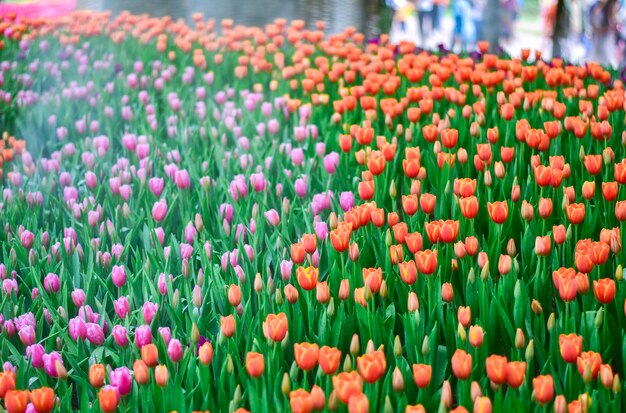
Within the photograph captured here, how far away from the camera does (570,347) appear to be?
1.85 m

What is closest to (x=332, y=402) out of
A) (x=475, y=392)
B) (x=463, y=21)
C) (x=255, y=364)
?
(x=255, y=364)

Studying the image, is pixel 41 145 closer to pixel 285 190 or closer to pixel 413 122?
pixel 285 190

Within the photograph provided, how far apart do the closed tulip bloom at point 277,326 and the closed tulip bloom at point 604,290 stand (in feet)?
2.65

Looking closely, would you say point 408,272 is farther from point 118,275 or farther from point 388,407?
point 118,275

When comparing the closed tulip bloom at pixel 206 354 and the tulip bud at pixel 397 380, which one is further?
the closed tulip bloom at pixel 206 354

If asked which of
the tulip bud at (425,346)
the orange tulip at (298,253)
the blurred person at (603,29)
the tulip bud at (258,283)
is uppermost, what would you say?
the blurred person at (603,29)

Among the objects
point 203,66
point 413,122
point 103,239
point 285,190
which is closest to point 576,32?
point 203,66

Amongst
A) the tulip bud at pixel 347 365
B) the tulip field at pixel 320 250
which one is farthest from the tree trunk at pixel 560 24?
the tulip bud at pixel 347 365

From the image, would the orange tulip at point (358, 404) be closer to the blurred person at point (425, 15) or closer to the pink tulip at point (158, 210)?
the pink tulip at point (158, 210)

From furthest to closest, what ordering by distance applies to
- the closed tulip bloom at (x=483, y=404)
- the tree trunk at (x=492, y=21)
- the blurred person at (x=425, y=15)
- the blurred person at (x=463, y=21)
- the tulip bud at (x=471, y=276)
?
the blurred person at (x=425, y=15)
the blurred person at (x=463, y=21)
the tree trunk at (x=492, y=21)
the tulip bud at (x=471, y=276)
the closed tulip bloom at (x=483, y=404)

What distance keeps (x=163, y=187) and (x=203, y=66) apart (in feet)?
7.70

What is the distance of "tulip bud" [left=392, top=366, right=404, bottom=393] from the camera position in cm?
181

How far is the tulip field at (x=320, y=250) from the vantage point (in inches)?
76.1

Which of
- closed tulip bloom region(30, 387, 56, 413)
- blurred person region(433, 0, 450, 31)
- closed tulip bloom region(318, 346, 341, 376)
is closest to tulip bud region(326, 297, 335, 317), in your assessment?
closed tulip bloom region(318, 346, 341, 376)
